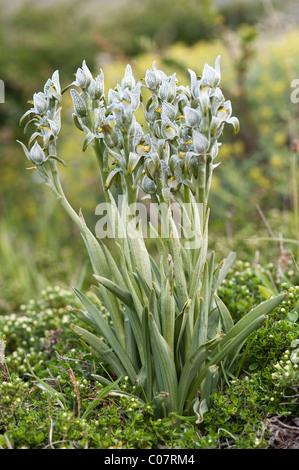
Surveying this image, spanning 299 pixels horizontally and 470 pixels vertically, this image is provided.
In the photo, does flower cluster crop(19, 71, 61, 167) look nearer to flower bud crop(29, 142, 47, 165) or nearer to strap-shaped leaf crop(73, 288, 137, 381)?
flower bud crop(29, 142, 47, 165)

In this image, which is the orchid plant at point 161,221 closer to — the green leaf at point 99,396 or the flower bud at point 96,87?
the flower bud at point 96,87

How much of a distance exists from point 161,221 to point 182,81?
3868mm

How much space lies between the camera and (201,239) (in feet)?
5.72

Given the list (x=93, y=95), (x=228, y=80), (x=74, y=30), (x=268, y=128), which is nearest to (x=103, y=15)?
(x=74, y=30)

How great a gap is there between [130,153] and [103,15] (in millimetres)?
8372

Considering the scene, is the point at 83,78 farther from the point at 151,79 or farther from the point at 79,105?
the point at 151,79

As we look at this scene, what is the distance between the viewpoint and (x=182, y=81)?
528 cm

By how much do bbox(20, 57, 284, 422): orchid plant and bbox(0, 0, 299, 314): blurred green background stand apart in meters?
0.91

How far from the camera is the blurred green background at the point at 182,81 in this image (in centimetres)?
406

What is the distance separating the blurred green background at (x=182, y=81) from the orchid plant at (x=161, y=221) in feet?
2.99
